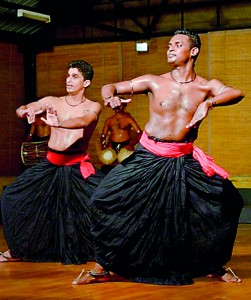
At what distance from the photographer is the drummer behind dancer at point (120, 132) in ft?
28.1

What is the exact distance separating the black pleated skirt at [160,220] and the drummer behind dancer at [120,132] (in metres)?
4.73

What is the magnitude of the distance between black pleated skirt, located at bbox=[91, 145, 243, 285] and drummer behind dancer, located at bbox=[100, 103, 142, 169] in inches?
186

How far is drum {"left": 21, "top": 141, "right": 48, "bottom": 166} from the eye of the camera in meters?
8.27

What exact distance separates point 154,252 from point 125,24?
604cm

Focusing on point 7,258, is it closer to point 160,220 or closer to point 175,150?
point 160,220

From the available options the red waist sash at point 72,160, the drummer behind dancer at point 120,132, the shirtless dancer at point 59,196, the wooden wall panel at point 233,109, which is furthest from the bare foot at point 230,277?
the drummer behind dancer at point 120,132

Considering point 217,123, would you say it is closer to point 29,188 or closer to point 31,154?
point 31,154

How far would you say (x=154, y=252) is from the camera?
372cm

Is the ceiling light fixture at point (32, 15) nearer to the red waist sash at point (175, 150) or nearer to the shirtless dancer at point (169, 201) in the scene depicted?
the shirtless dancer at point (169, 201)

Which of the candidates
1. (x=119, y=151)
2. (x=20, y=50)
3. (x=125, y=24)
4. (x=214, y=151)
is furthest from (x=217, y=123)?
(x=20, y=50)

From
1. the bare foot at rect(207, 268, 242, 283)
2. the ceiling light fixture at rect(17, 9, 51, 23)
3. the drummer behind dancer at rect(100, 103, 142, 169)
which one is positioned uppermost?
the ceiling light fixture at rect(17, 9, 51, 23)

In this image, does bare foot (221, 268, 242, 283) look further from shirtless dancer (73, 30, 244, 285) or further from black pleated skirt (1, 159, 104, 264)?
black pleated skirt (1, 159, 104, 264)

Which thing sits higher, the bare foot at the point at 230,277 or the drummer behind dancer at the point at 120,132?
the drummer behind dancer at the point at 120,132

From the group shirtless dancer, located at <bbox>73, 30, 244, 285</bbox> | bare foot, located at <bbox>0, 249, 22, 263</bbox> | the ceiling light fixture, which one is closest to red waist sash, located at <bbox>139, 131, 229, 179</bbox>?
shirtless dancer, located at <bbox>73, 30, 244, 285</bbox>
